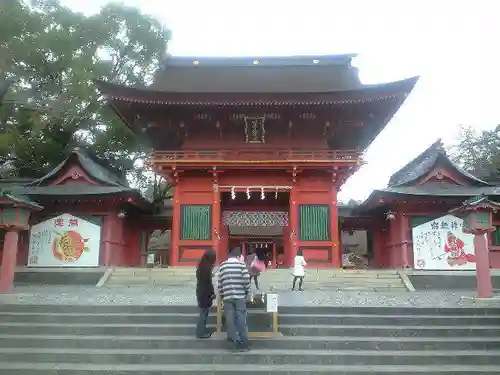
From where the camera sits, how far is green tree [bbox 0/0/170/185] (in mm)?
24047

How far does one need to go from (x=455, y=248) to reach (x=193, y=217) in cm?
1113

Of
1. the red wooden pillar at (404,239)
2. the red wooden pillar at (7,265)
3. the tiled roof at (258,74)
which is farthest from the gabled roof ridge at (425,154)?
the red wooden pillar at (7,265)

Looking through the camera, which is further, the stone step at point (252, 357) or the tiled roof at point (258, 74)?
the tiled roof at point (258, 74)

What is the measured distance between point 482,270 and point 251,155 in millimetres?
11634

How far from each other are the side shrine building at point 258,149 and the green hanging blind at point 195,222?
0.15ft

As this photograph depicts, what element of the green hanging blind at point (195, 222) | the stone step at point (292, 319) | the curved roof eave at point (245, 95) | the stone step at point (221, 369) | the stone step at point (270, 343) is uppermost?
the curved roof eave at point (245, 95)

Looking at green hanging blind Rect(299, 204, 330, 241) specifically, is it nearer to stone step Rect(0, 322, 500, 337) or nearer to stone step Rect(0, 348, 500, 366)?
stone step Rect(0, 322, 500, 337)

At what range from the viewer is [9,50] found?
23453 millimetres

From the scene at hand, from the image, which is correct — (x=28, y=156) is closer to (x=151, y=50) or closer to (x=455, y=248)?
(x=151, y=50)

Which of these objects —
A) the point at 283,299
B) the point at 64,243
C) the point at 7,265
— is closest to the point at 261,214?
the point at 64,243

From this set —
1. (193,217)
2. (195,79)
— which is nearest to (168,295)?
(193,217)

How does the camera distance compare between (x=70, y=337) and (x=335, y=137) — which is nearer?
(x=70, y=337)

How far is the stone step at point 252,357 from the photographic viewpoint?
25.4 feet

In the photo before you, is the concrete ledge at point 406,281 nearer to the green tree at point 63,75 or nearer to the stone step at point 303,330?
the stone step at point 303,330
